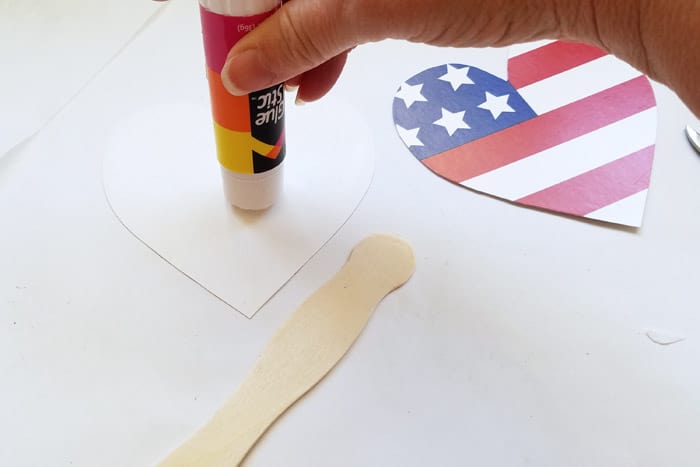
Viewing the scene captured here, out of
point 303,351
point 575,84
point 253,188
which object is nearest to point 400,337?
point 303,351

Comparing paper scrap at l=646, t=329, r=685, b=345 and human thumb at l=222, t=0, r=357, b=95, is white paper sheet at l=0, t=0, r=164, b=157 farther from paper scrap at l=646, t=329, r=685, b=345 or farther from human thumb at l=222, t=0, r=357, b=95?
paper scrap at l=646, t=329, r=685, b=345

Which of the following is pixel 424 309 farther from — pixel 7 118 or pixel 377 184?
pixel 7 118

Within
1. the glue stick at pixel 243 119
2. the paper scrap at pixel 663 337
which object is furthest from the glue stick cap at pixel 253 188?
the paper scrap at pixel 663 337

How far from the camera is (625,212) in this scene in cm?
57

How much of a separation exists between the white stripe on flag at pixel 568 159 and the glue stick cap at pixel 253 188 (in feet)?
0.63

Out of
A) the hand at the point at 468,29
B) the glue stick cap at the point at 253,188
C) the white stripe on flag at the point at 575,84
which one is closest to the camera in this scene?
the hand at the point at 468,29

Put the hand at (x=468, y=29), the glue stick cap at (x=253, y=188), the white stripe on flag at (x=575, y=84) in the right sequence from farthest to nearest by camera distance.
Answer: the white stripe on flag at (x=575, y=84) < the glue stick cap at (x=253, y=188) < the hand at (x=468, y=29)

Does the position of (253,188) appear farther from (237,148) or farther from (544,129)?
(544,129)

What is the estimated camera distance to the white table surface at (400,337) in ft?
1.41

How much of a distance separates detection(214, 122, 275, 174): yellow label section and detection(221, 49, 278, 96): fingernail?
5cm

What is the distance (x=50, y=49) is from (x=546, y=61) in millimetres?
584

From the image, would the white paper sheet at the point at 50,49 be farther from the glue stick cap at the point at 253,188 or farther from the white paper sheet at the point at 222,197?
the glue stick cap at the point at 253,188

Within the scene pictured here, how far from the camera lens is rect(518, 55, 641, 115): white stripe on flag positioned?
67 centimetres

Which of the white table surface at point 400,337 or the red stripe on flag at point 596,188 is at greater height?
the red stripe on flag at point 596,188
